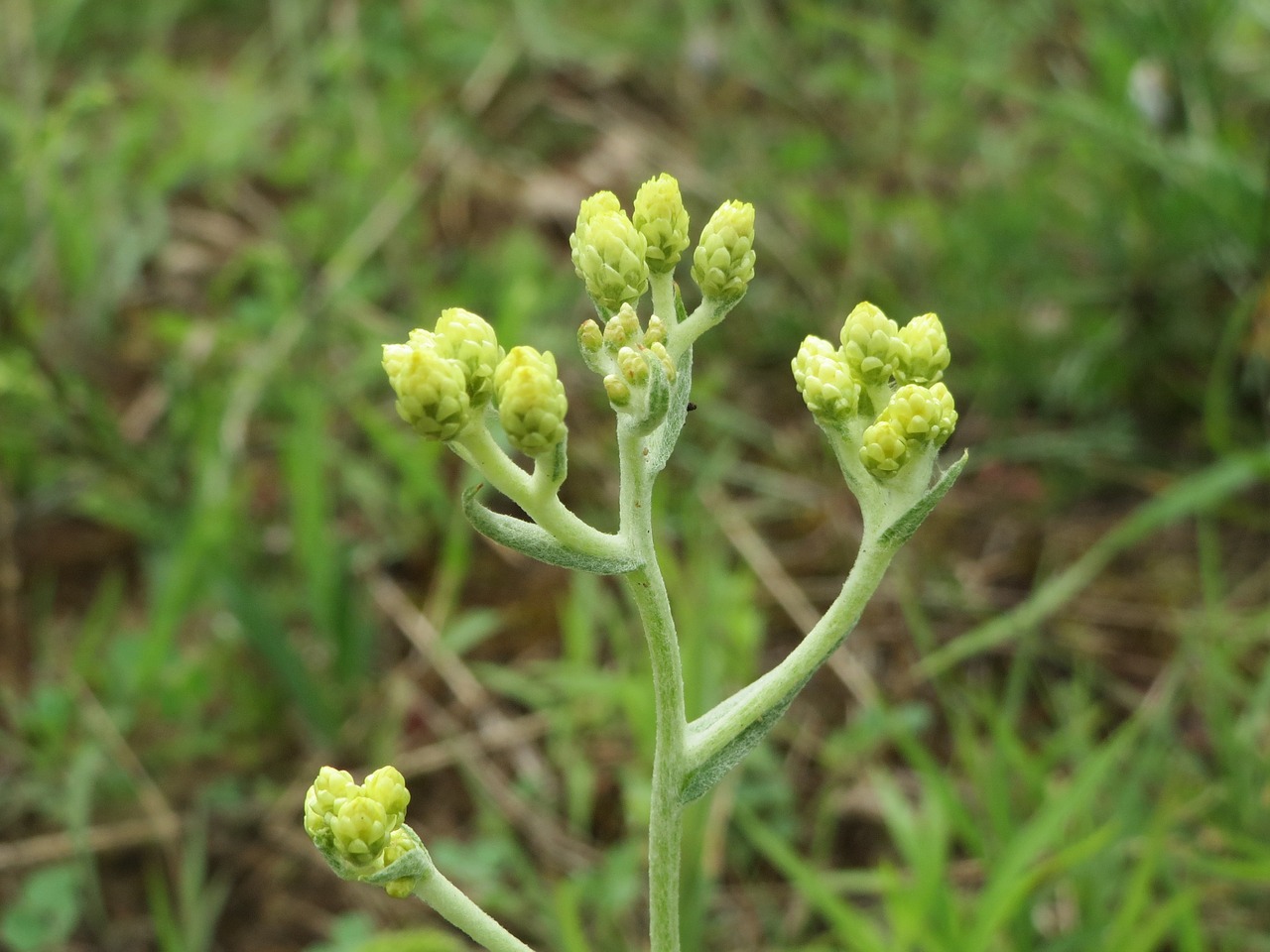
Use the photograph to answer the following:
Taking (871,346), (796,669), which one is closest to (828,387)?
(871,346)

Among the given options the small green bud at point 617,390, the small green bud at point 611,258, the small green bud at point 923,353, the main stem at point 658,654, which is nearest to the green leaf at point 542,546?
the main stem at point 658,654

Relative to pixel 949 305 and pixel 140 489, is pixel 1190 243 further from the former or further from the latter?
pixel 140 489

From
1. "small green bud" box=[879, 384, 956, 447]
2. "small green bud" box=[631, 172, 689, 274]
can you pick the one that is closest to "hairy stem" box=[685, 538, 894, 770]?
"small green bud" box=[879, 384, 956, 447]

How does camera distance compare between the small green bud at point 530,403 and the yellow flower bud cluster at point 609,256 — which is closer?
the small green bud at point 530,403

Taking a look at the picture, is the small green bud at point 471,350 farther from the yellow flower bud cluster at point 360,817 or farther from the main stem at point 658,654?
the yellow flower bud cluster at point 360,817

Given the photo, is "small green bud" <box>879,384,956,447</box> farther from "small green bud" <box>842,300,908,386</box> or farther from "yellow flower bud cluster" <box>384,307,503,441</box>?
"yellow flower bud cluster" <box>384,307,503,441</box>

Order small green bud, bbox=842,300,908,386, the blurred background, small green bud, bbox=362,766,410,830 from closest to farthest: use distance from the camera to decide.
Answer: small green bud, bbox=362,766,410,830 < small green bud, bbox=842,300,908,386 < the blurred background

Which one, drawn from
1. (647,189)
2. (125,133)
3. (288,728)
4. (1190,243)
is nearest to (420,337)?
(647,189)
